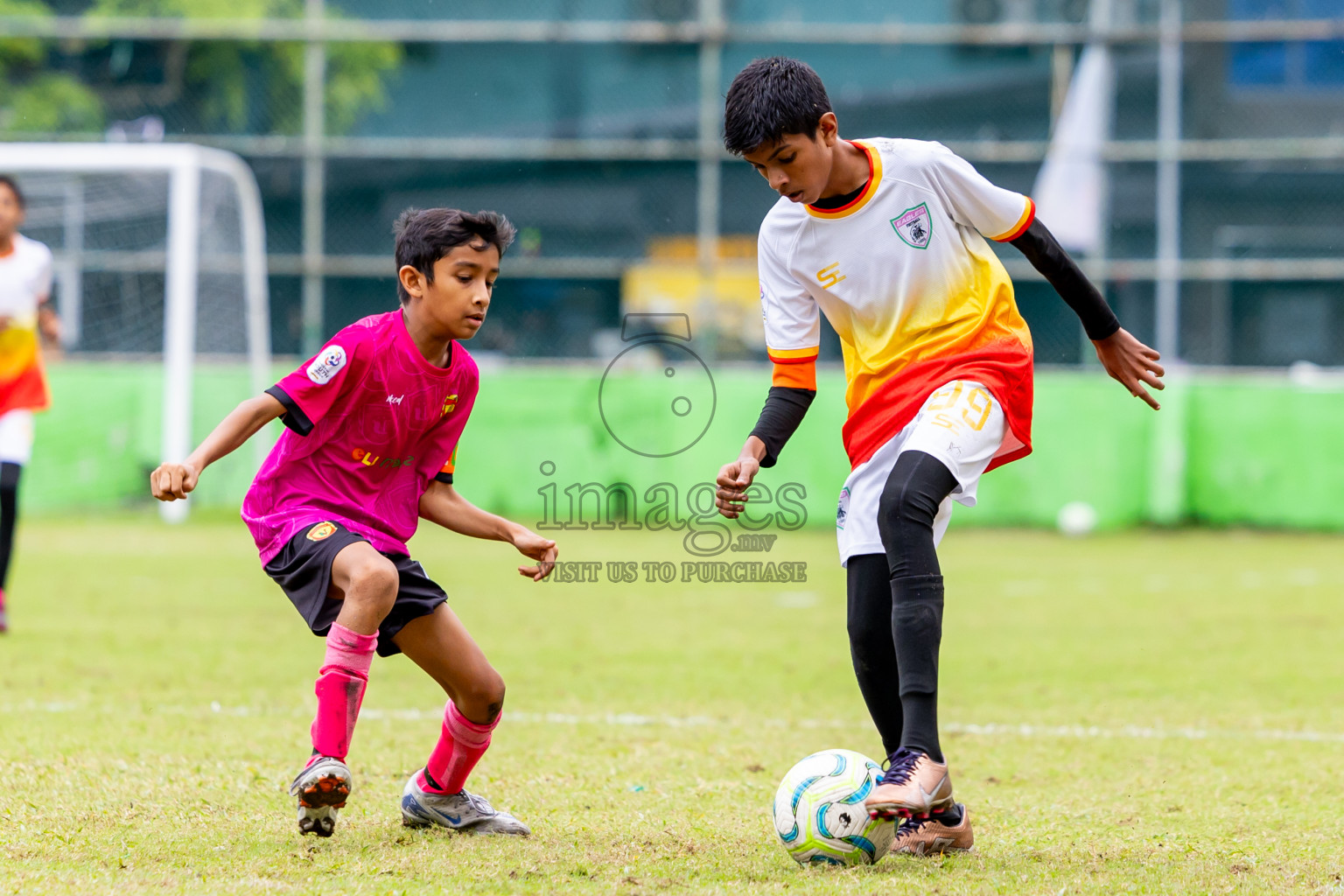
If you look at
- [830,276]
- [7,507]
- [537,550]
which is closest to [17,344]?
[7,507]

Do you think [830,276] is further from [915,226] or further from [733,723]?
[733,723]

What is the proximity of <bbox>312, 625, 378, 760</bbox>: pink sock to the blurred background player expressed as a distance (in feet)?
14.8

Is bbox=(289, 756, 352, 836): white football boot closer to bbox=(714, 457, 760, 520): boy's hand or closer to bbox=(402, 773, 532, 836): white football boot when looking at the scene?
bbox=(402, 773, 532, 836): white football boot

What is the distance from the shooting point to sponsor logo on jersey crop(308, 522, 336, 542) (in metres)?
3.65

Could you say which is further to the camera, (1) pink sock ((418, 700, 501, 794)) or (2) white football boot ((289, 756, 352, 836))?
(1) pink sock ((418, 700, 501, 794))

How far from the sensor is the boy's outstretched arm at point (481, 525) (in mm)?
3803

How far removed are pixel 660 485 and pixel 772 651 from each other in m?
7.05

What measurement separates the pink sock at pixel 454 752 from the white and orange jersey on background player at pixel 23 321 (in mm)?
4804

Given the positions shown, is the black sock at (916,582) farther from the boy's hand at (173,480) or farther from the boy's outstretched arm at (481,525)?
the boy's hand at (173,480)

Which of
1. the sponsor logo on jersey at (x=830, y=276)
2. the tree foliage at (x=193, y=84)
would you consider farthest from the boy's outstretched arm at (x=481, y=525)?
the tree foliage at (x=193, y=84)

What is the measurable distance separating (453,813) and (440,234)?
1.41m

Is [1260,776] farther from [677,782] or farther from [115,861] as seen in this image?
[115,861]

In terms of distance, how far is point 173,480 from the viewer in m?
3.30

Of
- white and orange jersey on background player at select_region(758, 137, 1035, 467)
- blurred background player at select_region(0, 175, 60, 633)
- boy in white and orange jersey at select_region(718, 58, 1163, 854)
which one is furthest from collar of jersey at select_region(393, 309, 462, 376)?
blurred background player at select_region(0, 175, 60, 633)
